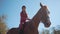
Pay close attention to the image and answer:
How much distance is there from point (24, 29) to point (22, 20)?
13 centimetres

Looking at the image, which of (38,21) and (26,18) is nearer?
(38,21)

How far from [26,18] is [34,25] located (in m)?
0.19

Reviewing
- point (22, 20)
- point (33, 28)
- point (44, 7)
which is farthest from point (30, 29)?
point (44, 7)

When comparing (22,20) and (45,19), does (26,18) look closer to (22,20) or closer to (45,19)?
(22,20)

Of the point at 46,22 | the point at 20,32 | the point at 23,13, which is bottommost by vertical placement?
the point at 20,32

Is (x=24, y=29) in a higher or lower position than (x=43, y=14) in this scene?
lower

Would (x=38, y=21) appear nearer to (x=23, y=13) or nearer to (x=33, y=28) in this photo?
(x=33, y=28)

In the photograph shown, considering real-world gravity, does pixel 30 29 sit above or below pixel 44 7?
below

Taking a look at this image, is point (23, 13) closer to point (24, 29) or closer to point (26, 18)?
point (26, 18)

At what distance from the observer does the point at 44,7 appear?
183 centimetres

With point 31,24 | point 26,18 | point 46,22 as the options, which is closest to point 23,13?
point 26,18

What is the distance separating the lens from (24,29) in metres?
1.87

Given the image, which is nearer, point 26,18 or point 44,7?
point 44,7

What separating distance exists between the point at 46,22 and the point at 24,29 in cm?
29
